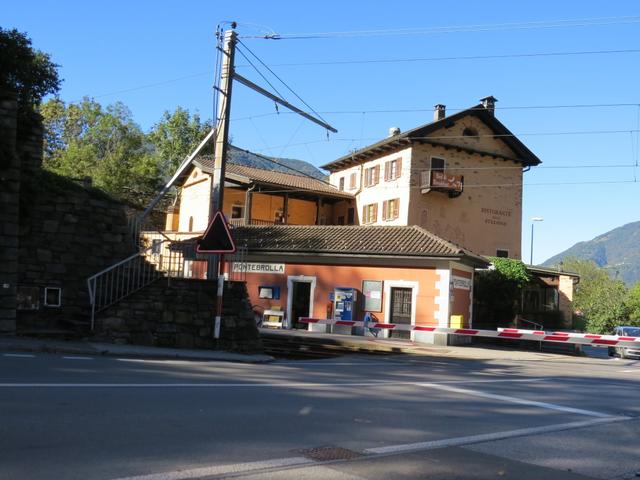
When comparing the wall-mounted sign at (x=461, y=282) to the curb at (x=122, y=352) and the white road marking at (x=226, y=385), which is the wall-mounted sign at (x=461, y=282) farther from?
the white road marking at (x=226, y=385)

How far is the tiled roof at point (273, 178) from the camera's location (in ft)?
134

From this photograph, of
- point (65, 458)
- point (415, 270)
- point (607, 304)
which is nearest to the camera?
point (65, 458)

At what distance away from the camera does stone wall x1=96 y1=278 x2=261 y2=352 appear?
15.3 meters

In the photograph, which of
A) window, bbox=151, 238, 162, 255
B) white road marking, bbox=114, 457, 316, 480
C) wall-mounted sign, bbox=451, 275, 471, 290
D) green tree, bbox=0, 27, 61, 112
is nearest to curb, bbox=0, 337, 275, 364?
window, bbox=151, 238, 162, 255

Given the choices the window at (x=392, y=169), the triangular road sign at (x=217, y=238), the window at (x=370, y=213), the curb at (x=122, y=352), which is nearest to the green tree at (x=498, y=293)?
the window at (x=392, y=169)

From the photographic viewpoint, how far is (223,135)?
18125 millimetres

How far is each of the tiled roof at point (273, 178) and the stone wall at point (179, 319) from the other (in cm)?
2375

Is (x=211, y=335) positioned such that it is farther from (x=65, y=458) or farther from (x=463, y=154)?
(x=463, y=154)

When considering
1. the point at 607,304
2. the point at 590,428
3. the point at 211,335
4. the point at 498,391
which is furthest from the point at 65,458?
the point at 607,304

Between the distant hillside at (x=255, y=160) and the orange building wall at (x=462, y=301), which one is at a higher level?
the distant hillside at (x=255, y=160)

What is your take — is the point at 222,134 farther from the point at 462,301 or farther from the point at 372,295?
the point at 462,301

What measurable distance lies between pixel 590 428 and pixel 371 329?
19.0m

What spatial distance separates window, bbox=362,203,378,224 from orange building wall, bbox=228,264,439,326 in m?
17.1

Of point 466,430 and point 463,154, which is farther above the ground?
point 463,154
